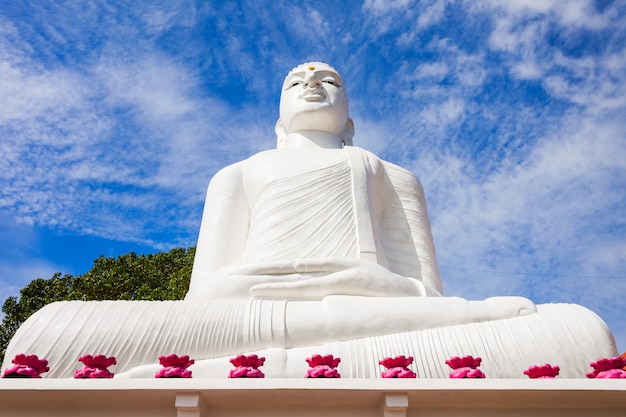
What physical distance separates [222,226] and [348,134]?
2100mm

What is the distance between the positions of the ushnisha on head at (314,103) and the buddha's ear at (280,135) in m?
0.05

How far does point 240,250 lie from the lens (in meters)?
5.61

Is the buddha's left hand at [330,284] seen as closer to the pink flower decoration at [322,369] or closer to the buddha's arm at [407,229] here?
the buddha's arm at [407,229]

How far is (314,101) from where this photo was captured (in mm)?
6477

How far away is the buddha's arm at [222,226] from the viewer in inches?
212

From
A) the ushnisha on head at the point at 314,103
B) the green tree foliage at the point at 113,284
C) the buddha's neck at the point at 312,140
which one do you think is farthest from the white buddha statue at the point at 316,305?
the green tree foliage at the point at 113,284

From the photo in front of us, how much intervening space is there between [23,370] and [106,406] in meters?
0.50

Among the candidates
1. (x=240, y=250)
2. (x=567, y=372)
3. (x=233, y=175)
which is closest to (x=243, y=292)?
(x=240, y=250)

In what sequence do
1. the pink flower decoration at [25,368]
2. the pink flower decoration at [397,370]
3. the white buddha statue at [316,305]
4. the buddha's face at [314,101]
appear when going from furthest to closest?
the buddha's face at [314,101], the white buddha statue at [316,305], the pink flower decoration at [25,368], the pink flower decoration at [397,370]

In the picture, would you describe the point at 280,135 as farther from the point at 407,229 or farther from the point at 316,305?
the point at 316,305

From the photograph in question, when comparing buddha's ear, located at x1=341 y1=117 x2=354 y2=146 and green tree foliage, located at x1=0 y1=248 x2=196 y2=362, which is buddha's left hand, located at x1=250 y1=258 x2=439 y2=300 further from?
green tree foliage, located at x1=0 y1=248 x2=196 y2=362

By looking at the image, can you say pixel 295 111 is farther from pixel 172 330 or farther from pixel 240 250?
pixel 172 330

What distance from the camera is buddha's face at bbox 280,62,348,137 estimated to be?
21.2 ft

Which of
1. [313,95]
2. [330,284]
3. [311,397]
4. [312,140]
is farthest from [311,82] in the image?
[311,397]
